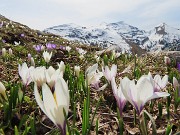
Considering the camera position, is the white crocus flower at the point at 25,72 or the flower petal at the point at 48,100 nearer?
the flower petal at the point at 48,100

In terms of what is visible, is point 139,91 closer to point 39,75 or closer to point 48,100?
point 48,100

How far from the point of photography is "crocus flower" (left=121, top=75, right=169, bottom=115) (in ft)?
4.46

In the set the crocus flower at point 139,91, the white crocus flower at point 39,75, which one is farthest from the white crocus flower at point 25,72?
the crocus flower at point 139,91

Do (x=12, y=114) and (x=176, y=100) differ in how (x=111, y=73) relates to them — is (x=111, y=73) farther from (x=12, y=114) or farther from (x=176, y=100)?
(x=12, y=114)

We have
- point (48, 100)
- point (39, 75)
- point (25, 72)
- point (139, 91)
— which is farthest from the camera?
point (25, 72)

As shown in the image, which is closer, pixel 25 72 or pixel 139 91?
pixel 139 91

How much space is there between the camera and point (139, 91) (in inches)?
54.5

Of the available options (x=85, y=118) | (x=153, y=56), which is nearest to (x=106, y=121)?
(x=85, y=118)

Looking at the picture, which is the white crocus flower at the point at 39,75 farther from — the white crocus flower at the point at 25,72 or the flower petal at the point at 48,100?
the flower petal at the point at 48,100

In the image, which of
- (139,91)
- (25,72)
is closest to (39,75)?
(25,72)

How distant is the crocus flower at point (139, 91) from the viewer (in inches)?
53.5

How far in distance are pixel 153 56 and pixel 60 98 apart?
17.3ft

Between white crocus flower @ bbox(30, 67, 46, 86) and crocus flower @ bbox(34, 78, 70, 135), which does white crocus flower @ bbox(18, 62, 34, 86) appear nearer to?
white crocus flower @ bbox(30, 67, 46, 86)

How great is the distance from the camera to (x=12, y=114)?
74.9 inches
